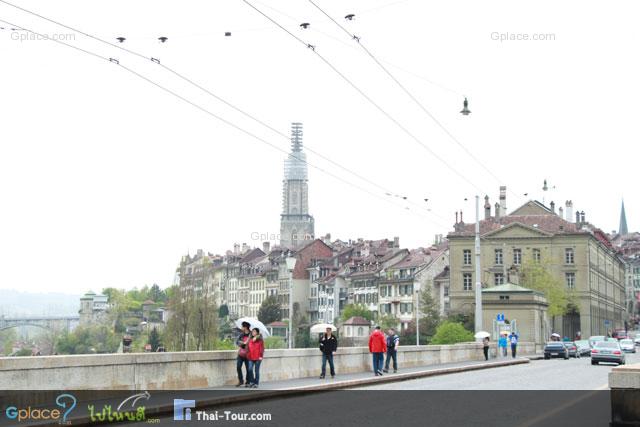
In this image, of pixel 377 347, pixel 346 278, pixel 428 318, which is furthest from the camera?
pixel 346 278

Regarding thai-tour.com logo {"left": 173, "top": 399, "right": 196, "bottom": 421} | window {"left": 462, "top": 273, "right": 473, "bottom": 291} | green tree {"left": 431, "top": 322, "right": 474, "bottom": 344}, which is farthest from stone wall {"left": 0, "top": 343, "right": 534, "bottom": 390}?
window {"left": 462, "top": 273, "right": 473, "bottom": 291}

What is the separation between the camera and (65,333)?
18950 centimetres

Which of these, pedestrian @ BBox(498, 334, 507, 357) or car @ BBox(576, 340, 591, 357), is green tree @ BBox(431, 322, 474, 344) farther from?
pedestrian @ BBox(498, 334, 507, 357)

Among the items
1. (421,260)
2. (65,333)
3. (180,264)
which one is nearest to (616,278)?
(421,260)

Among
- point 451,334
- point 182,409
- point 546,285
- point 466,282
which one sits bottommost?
point 182,409

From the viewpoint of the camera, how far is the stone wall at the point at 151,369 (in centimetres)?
1783

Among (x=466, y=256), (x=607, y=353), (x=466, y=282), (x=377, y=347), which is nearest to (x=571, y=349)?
Answer: (x=607, y=353)

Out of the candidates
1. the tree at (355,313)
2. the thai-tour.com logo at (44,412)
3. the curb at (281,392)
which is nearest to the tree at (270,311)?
the tree at (355,313)

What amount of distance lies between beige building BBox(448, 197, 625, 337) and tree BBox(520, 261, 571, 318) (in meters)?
8.16

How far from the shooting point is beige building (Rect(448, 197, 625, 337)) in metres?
120

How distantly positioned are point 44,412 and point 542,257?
107 metres

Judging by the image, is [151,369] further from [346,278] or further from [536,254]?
[346,278]

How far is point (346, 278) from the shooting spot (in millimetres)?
165875

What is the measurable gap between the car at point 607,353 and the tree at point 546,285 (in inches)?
1902
